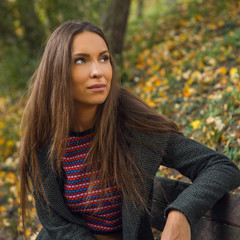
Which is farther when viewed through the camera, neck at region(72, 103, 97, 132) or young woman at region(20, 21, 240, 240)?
neck at region(72, 103, 97, 132)

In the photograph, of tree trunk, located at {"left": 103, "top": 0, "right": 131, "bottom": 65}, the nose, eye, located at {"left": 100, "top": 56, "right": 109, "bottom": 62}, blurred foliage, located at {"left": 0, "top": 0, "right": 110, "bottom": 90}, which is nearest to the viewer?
the nose

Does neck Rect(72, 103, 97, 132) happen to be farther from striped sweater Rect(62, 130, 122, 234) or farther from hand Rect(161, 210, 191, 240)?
hand Rect(161, 210, 191, 240)

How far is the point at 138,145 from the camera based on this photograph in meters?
2.02

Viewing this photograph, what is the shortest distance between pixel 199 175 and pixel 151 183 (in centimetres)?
32

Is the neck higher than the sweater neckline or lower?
higher

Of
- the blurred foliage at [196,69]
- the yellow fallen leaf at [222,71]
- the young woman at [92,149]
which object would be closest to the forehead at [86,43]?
the young woman at [92,149]

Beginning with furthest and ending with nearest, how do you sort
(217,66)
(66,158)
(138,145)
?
(217,66) < (66,158) < (138,145)

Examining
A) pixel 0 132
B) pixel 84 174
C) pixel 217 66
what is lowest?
pixel 0 132

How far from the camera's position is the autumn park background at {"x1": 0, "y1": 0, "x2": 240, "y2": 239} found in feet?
11.9

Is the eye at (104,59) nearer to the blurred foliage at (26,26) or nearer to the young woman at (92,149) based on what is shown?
the young woman at (92,149)

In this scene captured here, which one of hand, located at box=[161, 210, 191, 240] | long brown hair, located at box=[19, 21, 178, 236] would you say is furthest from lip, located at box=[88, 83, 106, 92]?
hand, located at box=[161, 210, 191, 240]

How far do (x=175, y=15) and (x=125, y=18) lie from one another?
2.33 metres

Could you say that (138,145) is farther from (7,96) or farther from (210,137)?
(7,96)

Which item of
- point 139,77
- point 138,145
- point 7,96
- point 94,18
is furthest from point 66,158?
point 7,96
